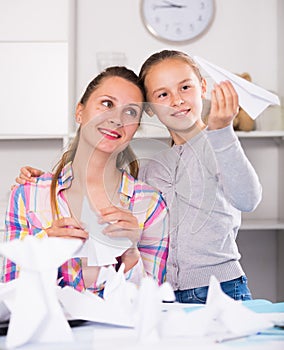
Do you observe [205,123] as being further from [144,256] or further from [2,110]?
[2,110]

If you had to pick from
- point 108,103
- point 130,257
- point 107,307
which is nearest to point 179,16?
point 108,103

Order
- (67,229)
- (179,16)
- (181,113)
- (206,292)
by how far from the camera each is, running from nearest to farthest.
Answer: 1. (67,229)
2. (181,113)
3. (206,292)
4. (179,16)

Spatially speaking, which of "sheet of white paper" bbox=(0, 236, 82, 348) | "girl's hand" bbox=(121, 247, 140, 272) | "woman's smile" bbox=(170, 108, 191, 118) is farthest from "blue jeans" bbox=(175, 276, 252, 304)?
"sheet of white paper" bbox=(0, 236, 82, 348)

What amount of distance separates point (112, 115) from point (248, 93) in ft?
0.76

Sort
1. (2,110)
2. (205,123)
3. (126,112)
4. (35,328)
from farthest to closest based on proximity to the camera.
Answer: (2,110)
(205,123)
(126,112)
(35,328)

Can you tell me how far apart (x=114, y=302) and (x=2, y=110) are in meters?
1.96

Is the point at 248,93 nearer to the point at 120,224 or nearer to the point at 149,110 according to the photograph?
the point at 149,110

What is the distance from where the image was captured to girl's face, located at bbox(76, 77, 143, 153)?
0.97m

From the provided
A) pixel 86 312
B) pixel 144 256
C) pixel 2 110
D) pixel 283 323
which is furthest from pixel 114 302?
pixel 2 110

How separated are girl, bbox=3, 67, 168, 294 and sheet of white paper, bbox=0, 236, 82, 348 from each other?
0.30m

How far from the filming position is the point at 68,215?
1047mm

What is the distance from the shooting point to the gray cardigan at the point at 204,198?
1053mm

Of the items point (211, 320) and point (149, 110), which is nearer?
point (211, 320)

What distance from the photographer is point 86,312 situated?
726mm
